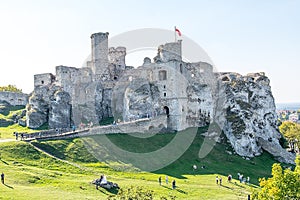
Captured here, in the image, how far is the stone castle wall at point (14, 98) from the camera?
84.8 metres

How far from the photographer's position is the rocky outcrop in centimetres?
6881

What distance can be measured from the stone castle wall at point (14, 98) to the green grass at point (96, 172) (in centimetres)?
4065

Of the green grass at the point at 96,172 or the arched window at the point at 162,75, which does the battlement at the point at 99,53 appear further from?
the green grass at the point at 96,172

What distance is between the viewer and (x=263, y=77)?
85.6 m

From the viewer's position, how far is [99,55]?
75.9 meters

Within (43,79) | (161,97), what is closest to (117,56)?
(43,79)

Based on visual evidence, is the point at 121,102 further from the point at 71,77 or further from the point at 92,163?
the point at 92,163

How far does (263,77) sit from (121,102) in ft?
118

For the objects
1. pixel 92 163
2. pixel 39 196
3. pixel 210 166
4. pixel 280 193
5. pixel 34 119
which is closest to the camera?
pixel 280 193

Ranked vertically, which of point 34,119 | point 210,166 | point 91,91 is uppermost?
point 91,91

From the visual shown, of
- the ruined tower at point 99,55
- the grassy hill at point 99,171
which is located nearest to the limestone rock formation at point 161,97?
the ruined tower at point 99,55

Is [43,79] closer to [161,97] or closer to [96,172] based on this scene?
[161,97]

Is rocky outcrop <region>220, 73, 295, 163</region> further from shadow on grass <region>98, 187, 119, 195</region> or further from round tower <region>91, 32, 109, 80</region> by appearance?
shadow on grass <region>98, 187, 119, 195</region>

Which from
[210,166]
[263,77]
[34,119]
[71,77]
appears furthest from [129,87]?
[263,77]
